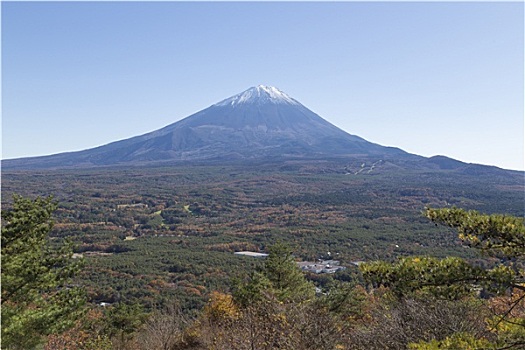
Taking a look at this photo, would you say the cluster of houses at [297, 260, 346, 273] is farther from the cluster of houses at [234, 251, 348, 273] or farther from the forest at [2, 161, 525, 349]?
the forest at [2, 161, 525, 349]

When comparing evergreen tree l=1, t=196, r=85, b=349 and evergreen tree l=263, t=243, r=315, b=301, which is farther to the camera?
evergreen tree l=263, t=243, r=315, b=301

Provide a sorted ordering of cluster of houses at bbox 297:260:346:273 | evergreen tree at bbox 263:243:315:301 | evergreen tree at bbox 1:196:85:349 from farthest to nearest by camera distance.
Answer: cluster of houses at bbox 297:260:346:273 → evergreen tree at bbox 263:243:315:301 → evergreen tree at bbox 1:196:85:349

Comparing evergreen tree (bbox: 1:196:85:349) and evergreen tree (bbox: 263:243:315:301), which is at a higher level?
evergreen tree (bbox: 1:196:85:349)

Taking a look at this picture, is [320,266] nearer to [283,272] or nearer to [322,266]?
[322,266]

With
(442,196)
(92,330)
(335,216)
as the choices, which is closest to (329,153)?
(442,196)

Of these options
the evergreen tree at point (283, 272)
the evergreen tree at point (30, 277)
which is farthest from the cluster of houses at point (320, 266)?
the evergreen tree at point (30, 277)

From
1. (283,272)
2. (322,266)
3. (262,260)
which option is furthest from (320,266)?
(283,272)

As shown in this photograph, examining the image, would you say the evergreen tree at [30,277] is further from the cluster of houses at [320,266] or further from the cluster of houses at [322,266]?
the cluster of houses at [322,266]

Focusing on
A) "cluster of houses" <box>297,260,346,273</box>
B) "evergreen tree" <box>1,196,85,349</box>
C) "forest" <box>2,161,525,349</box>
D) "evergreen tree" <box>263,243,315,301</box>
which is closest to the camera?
"forest" <box>2,161,525,349</box>

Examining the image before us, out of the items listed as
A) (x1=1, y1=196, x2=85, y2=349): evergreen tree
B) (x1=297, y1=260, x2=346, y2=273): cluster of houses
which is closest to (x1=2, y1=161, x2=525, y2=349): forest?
(x1=1, y1=196, x2=85, y2=349): evergreen tree
